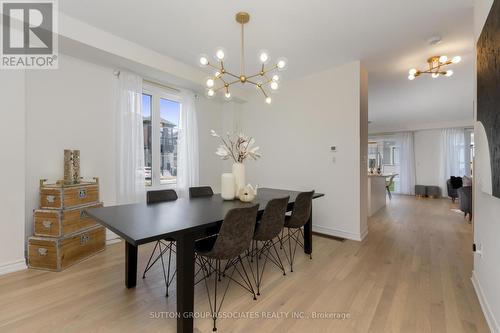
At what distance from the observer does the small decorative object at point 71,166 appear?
2.73 m

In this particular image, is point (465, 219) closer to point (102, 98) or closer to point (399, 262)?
point (399, 262)

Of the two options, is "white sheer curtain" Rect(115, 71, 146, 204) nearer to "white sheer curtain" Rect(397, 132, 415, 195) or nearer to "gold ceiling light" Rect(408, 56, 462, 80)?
"gold ceiling light" Rect(408, 56, 462, 80)

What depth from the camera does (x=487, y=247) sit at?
177 cm

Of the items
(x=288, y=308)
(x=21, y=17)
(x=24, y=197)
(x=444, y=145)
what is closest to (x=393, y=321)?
(x=288, y=308)

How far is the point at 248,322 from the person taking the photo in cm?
169

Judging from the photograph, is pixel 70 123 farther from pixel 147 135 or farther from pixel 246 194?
pixel 246 194

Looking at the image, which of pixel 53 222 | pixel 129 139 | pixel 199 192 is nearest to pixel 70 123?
pixel 129 139

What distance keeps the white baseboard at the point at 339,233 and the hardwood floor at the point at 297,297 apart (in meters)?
0.43

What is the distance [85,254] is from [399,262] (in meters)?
3.75

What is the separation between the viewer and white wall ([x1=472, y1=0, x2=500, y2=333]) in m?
1.52

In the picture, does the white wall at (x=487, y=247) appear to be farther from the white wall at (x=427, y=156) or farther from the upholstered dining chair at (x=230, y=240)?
the white wall at (x=427, y=156)

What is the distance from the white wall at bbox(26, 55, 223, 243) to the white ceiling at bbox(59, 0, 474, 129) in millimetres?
772

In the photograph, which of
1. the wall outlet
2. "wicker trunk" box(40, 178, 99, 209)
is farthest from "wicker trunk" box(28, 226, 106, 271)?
the wall outlet

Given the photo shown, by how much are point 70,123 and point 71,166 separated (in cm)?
57
